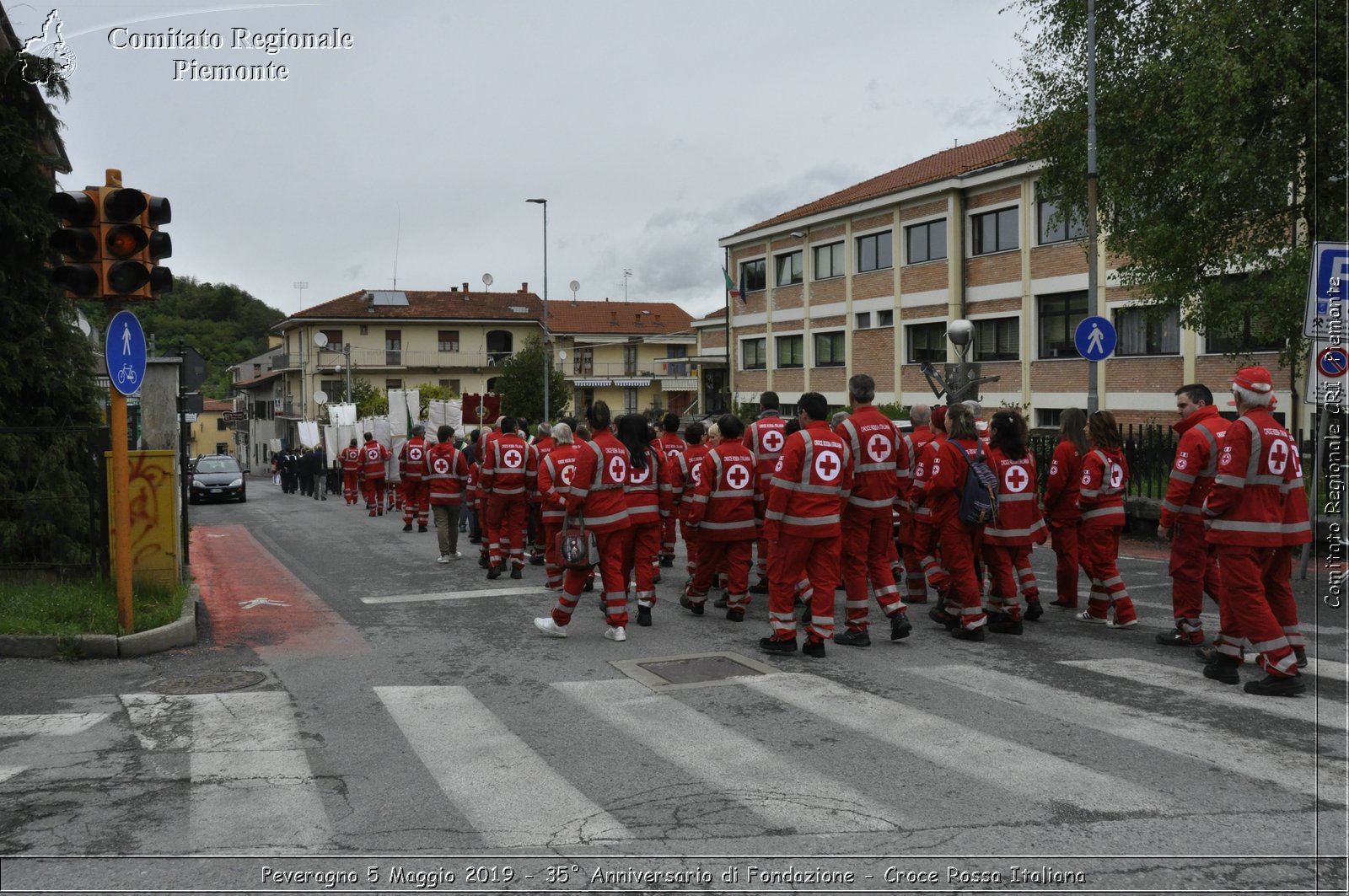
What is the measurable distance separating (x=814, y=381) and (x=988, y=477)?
34912 mm

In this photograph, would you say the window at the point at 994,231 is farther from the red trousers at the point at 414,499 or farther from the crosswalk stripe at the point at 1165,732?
the crosswalk stripe at the point at 1165,732

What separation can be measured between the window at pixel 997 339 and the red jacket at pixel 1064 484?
85.1ft

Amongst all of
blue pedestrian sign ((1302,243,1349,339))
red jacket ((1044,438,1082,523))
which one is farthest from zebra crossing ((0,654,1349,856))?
blue pedestrian sign ((1302,243,1349,339))

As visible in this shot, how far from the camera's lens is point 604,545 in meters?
9.19

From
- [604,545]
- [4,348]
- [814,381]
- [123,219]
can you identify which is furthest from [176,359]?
[814,381]

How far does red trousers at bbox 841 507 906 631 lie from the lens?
344 inches

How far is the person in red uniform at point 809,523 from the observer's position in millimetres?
8188

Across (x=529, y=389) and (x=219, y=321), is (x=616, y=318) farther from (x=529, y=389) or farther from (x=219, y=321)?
(x=219, y=321)

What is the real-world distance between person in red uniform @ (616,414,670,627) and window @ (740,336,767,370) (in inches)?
1490

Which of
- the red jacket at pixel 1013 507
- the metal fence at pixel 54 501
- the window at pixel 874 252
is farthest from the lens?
the window at pixel 874 252

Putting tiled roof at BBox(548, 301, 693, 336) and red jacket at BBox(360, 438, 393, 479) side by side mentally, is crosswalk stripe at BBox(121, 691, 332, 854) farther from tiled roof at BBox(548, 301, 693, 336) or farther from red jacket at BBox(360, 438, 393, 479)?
tiled roof at BBox(548, 301, 693, 336)

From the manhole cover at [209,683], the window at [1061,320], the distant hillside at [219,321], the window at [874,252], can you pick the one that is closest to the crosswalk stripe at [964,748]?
the manhole cover at [209,683]

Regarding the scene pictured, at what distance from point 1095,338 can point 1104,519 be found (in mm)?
7696

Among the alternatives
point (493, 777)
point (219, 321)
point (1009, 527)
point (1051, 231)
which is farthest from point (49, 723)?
point (219, 321)
